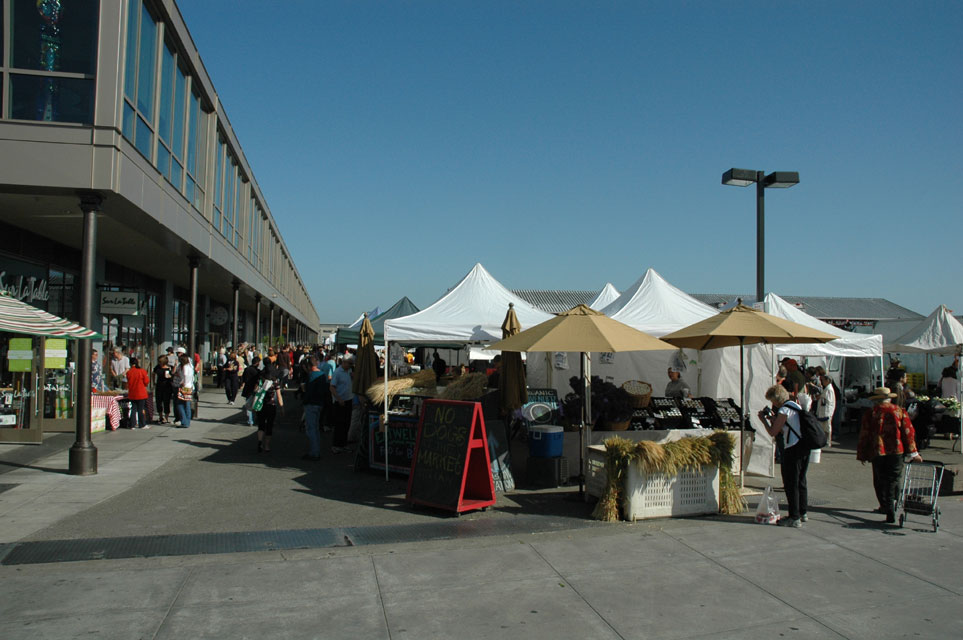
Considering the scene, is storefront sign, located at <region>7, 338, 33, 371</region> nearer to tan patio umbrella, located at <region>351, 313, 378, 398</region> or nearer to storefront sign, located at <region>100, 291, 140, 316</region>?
tan patio umbrella, located at <region>351, 313, 378, 398</region>

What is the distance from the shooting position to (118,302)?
18.2 m

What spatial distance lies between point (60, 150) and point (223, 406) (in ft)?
40.0

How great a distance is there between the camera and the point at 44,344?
488 inches

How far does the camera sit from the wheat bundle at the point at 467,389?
33.3ft

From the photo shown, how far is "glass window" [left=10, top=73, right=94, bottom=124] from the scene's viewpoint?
1052 centimetres

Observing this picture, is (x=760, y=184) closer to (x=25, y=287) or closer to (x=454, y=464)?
(x=454, y=464)

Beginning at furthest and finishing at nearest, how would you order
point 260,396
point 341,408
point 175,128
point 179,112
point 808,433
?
point 179,112 → point 175,128 → point 341,408 → point 260,396 → point 808,433

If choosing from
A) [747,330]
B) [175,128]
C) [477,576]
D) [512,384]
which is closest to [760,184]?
[747,330]

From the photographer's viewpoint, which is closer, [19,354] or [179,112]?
[19,354]

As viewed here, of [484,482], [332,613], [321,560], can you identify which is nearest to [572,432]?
[484,482]

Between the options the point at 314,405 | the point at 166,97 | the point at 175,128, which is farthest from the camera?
the point at 175,128

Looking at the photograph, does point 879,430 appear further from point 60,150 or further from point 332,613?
point 60,150

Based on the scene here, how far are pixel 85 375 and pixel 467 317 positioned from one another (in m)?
5.97

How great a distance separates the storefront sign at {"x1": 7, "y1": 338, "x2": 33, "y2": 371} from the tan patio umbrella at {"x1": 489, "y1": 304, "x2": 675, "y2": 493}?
900 cm
